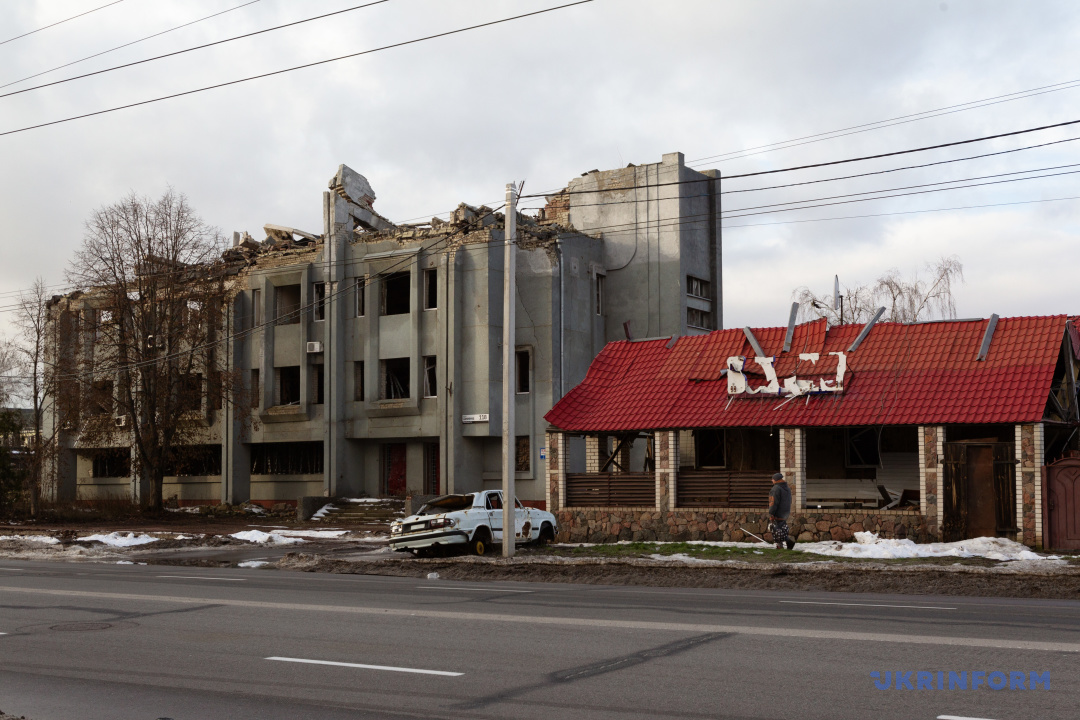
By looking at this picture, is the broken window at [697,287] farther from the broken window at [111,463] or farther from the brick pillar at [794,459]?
the broken window at [111,463]

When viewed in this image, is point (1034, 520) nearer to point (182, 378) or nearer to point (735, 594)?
point (735, 594)

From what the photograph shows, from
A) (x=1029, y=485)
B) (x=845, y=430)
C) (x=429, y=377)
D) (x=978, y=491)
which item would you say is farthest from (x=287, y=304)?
(x=1029, y=485)

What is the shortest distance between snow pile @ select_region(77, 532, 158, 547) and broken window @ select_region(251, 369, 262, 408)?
15.6m

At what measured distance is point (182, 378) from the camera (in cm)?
4456

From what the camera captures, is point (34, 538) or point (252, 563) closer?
point (252, 563)

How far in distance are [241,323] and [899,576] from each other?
119 ft

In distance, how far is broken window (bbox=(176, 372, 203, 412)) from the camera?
44500 mm

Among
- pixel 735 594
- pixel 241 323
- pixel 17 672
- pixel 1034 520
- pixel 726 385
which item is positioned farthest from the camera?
pixel 241 323

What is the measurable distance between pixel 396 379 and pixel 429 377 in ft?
7.54

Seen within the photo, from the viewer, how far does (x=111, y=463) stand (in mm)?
52781

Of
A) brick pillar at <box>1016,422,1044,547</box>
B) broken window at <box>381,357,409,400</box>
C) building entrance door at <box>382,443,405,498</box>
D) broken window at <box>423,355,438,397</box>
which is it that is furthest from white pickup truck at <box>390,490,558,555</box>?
broken window at <box>381,357,409,400</box>

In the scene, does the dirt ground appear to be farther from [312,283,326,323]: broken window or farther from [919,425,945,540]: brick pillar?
[312,283,326,323]: broken window

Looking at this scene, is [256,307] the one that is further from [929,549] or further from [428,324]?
[929,549]

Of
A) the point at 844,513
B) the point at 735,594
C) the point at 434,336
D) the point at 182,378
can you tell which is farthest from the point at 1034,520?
the point at 182,378
